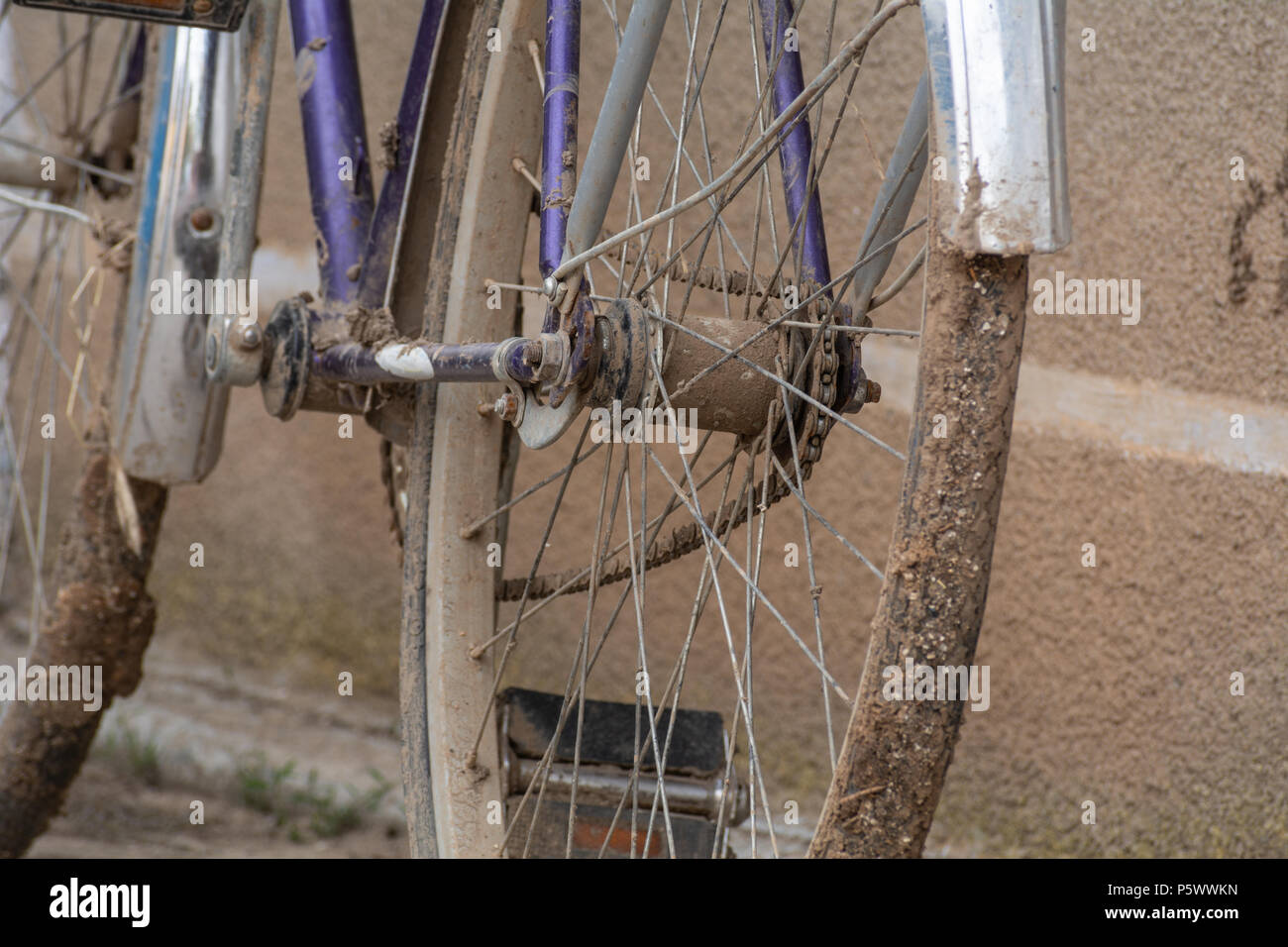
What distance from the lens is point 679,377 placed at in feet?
3.69

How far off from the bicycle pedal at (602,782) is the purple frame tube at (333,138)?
53 centimetres

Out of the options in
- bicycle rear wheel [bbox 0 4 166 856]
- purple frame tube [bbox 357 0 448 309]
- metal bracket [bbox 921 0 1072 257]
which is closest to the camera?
metal bracket [bbox 921 0 1072 257]

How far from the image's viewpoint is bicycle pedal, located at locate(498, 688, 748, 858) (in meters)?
1.39

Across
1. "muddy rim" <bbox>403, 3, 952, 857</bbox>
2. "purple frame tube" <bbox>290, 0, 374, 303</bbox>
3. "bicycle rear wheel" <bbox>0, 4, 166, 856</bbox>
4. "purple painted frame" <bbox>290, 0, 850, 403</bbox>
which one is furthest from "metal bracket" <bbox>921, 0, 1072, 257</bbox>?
"bicycle rear wheel" <bbox>0, 4, 166, 856</bbox>

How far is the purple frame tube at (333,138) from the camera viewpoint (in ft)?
4.97

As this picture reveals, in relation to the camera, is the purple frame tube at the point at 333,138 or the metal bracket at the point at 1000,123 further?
the purple frame tube at the point at 333,138

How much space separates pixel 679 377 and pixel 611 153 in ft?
0.65

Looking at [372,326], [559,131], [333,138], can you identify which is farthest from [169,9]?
[559,131]

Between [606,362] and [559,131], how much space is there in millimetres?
228

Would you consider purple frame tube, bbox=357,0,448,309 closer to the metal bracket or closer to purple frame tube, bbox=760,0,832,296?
purple frame tube, bbox=760,0,832,296

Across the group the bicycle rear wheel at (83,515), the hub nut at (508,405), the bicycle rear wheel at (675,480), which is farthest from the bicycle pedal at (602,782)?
the bicycle rear wheel at (83,515)

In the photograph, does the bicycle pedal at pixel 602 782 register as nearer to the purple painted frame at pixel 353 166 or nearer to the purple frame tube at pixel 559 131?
the purple painted frame at pixel 353 166

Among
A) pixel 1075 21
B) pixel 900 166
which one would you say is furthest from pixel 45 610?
pixel 1075 21
